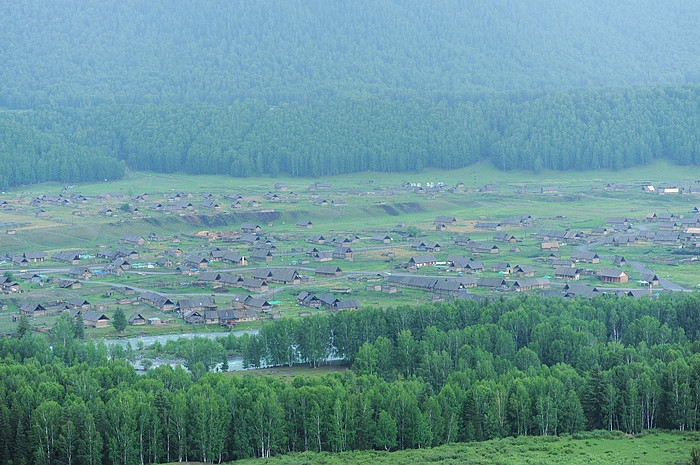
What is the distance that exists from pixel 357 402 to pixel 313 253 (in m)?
52.4

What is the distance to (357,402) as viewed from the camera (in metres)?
45.7

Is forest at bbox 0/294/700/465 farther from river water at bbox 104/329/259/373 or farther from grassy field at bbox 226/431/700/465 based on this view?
river water at bbox 104/329/259/373

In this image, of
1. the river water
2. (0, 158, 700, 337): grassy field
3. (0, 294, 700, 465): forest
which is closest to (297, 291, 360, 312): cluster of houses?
(0, 158, 700, 337): grassy field

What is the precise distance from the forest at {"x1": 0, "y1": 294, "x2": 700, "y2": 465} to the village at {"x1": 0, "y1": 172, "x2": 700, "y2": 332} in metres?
18.8

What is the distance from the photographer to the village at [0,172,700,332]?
3049 inches

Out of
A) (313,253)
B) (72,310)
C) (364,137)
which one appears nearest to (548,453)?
(72,310)

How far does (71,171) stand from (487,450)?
403 feet

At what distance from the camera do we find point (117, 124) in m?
191

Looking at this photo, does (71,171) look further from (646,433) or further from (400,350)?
(646,433)

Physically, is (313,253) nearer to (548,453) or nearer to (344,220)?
(344,220)

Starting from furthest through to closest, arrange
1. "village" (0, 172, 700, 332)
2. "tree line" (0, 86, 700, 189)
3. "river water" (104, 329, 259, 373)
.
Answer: "tree line" (0, 86, 700, 189) < "village" (0, 172, 700, 332) < "river water" (104, 329, 259, 373)

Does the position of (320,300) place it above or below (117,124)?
below

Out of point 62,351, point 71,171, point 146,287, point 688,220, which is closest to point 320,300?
point 146,287

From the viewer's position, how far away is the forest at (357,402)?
44031mm
